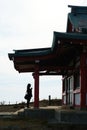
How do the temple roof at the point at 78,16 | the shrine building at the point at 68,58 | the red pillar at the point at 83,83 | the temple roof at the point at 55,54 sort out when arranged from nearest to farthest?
the temple roof at the point at 55,54
the shrine building at the point at 68,58
the red pillar at the point at 83,83
the temple roof at the point at 78,16

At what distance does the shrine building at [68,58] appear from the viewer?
2042 cm

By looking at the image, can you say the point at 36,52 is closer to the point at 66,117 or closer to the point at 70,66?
the point at 70,66

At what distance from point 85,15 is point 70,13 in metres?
1.18

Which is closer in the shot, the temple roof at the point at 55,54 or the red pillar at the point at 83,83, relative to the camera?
the temple roof at the point at 55,54

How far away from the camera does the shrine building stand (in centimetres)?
2042

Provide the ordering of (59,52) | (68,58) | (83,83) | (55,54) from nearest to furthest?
(83,83) → (59,52) → (55,54) → (68,58)

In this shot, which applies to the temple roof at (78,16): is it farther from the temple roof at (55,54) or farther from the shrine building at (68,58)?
the temple roof at (55,54)

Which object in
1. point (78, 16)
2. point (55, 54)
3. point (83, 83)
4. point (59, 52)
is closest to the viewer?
point (83, 83)

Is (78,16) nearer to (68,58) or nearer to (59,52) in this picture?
(68,58)

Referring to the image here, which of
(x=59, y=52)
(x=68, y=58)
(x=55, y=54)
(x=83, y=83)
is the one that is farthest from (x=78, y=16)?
(x=83, y=83)

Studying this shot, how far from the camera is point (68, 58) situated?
26.0 m

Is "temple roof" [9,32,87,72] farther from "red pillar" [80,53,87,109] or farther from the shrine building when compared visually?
"red pillar" [80,53,87,109]

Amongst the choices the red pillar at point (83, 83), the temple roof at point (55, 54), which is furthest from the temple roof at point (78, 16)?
the red pillar at point (83, 83)

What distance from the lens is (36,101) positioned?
2427 cm
